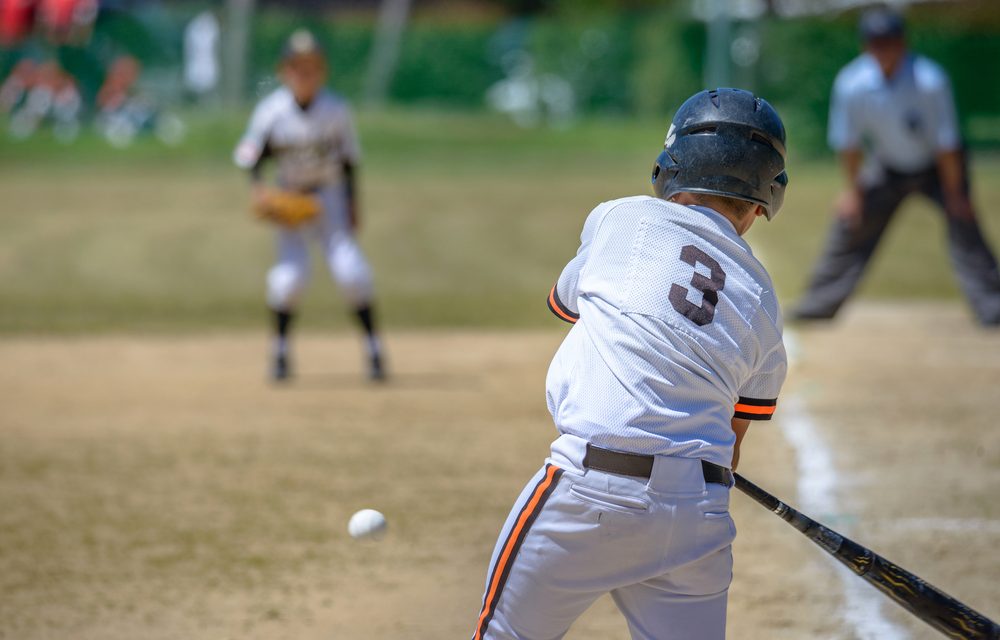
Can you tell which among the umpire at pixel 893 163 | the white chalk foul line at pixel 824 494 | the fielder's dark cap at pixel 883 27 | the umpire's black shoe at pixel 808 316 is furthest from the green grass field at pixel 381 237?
the white chalk foul line at pixel 824 494

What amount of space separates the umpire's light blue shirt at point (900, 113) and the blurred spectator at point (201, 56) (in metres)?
24.6

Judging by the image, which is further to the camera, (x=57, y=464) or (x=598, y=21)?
(x=598, y=21)

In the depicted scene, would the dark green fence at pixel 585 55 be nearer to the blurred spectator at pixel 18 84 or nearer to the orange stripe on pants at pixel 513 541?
the blurred spectator at pixel 18 84

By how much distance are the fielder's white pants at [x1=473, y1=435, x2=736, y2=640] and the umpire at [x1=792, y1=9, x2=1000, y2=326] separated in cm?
744

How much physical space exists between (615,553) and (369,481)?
12.1 ft

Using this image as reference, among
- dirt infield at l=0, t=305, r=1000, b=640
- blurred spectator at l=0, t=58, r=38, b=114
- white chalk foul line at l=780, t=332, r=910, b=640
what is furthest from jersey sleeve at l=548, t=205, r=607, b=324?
blurred spectator at l=0, t=58, r=38, b=114

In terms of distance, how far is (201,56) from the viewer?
107ft

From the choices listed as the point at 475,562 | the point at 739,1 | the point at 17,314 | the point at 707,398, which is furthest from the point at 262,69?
the point at 707,398

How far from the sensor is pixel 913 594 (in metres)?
3.40

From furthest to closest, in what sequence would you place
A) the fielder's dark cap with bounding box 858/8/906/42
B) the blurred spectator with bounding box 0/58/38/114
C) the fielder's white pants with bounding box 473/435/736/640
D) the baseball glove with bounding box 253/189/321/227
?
the blurred spectator with bounding box 0/58/38/114, the fielder's dark cap with bounding box 858/8/906/42, the baseball glove with bounding box 253/189/321/227, the fielder's white pants with bounding box 473/435/736/640

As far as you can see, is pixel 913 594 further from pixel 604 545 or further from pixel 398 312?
pixel 398 312

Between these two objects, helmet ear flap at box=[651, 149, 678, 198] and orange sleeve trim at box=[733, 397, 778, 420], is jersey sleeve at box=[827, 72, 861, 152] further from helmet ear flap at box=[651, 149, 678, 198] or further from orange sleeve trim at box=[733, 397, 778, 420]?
orange sleeve trim at box=[733, 397, 778, 420]

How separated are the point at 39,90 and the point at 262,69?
5.31 meters

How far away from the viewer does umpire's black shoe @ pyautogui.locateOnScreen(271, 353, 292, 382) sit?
29.6 feet
